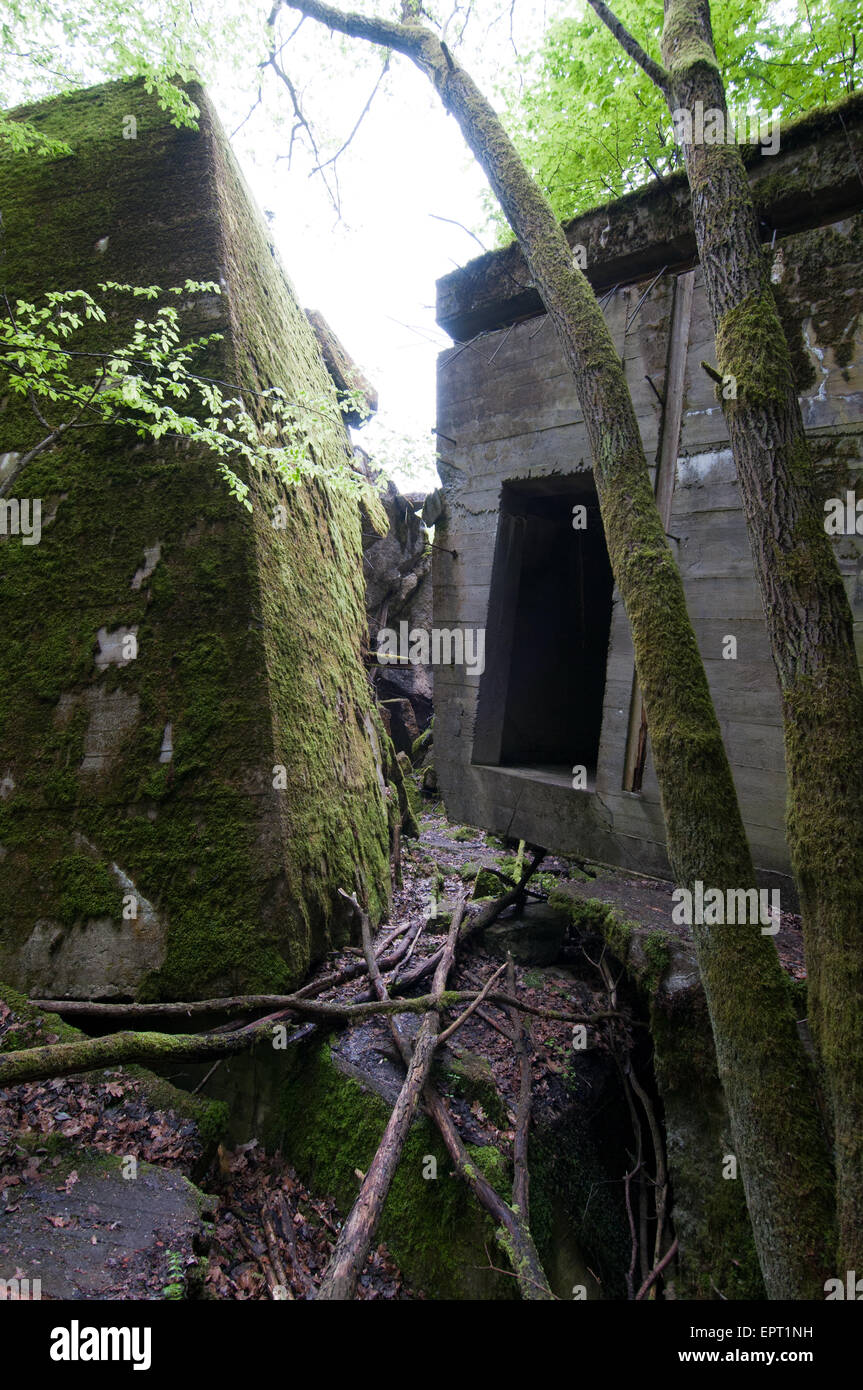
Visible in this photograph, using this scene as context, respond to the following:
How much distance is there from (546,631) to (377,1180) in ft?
20.8

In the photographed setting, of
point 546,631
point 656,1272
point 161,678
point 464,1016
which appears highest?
point 546,631

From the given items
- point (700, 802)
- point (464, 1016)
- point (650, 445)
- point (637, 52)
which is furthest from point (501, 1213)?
point (637, 52)

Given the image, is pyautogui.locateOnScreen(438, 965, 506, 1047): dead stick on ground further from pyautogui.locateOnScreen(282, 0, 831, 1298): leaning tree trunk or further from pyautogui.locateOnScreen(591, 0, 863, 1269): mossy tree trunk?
pyautogui.locateOnScreen(591, 0, 863, 1269): mossy tree trunk

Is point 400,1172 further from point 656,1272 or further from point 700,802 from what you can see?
point 700,802

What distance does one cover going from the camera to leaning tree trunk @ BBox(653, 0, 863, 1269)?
2.57m

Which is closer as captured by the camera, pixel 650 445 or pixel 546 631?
pixel 650 445

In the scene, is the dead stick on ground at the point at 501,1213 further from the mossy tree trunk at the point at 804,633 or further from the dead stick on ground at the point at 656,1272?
the mossy tree trunk at the point at 804,633

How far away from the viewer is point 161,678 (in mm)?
4977

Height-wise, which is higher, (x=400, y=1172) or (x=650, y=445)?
(x=650, y=445)

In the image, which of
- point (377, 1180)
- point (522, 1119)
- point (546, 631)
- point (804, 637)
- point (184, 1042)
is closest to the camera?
point (804, 637)

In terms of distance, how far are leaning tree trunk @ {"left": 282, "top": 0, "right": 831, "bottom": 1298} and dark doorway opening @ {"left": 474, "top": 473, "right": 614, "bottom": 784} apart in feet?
7.85

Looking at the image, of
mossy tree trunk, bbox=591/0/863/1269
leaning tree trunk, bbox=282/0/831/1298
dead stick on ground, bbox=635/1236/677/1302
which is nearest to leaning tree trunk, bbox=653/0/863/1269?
mossy tree trunk, bbox=591/0/863/1269

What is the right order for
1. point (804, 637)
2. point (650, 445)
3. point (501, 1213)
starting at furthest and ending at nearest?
1. point (650, 445)
2. point (501, 1213)
3. point (804, 637)
